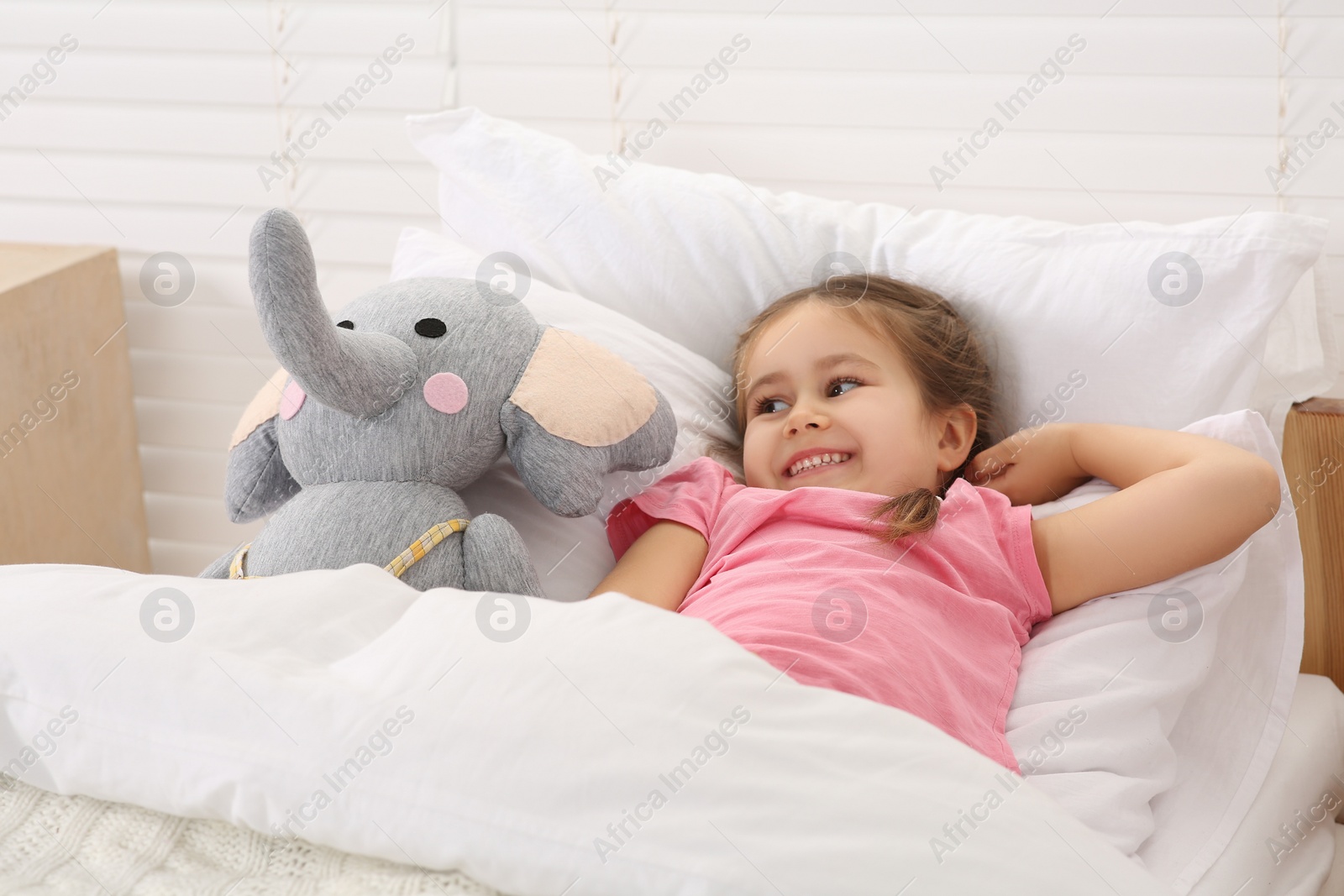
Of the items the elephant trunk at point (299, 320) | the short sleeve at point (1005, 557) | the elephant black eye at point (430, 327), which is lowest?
the short sleeve at point (1005, 557)

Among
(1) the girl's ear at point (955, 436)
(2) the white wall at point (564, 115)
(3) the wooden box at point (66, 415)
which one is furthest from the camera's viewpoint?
(3) the wooden box at point (66, 415)

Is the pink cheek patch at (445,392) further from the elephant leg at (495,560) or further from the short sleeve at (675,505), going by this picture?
the short sleeve at (675,505)

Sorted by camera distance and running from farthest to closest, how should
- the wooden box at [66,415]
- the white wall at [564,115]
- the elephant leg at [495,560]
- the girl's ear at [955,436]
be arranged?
the wooden box at [66,415]
the white wall at [564,115]
the girl's ear at [955,436]
the elephant leg at [495,560]

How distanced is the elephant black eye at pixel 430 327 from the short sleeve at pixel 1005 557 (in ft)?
1.58

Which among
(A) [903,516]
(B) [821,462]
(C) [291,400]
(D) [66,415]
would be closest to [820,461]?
(B) [821,462]

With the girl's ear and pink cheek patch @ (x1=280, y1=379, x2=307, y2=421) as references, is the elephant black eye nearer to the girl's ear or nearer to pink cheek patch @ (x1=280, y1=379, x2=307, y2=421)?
pink cheek patch @ (x1=280, y1=379, x2=307, y2=421)

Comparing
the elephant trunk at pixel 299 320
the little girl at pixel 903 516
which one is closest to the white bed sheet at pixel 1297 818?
the little girl at pixel 903 516

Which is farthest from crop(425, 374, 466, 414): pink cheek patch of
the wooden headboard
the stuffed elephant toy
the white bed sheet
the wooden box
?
the wooden box

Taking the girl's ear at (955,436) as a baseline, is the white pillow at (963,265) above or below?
above

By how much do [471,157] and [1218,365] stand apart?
0.87 meters

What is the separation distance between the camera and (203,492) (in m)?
1.83

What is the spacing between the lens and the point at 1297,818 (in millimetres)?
893

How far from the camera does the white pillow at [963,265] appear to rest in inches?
40.9

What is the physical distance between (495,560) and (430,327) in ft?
0.70
